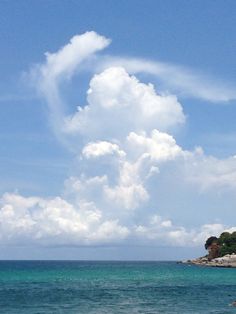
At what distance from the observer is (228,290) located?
362 ft

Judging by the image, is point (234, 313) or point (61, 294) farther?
point (61, 294)

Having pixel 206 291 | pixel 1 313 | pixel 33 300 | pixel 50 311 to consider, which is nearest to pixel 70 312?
pixel 50 311

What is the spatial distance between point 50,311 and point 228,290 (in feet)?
168

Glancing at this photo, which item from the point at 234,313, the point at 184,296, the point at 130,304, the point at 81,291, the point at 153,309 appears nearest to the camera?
the point at 234,313

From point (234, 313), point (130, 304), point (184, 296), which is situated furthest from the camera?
point (184, 296)

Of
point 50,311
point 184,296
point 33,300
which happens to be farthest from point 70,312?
point 184,296

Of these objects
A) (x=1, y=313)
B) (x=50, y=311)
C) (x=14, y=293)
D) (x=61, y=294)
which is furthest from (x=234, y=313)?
(x=14, y=293)

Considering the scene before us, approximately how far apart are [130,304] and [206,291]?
29.8 meters

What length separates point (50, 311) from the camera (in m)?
71.6

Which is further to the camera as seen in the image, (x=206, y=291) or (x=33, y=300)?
(x=206, y=291)

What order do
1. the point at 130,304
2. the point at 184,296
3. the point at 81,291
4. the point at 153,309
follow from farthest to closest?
the point at 81,291, the point at 184,296, the point at 130,304, the point at 153,309

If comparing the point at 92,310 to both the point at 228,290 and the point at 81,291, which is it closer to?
the point at 81,291

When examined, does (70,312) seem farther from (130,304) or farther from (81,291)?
(81,291)

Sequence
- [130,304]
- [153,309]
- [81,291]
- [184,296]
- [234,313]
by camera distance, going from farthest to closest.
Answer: [81,291]
[184,296]
[130,304]
[153,309]
[234,313]
